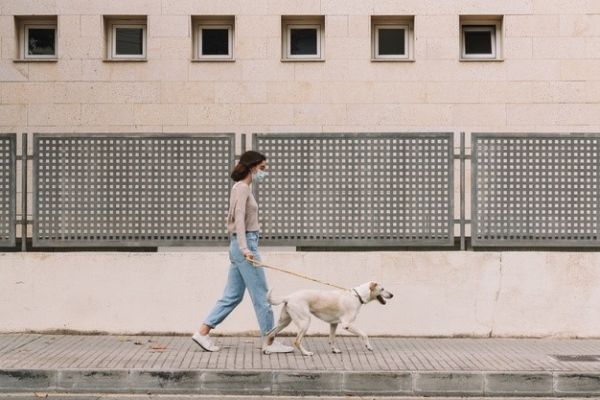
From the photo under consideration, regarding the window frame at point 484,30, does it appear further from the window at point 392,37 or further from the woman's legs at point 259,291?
the woman's legs at point 259,291


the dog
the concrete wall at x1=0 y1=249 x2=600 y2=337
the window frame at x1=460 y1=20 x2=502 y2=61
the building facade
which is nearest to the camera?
the dog

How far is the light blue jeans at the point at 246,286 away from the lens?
9578 mm

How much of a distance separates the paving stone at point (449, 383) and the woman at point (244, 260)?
1.68 m

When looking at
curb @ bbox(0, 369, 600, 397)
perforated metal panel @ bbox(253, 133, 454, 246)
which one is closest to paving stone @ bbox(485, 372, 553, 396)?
curb @ bbox(0, 369, 600, 397)

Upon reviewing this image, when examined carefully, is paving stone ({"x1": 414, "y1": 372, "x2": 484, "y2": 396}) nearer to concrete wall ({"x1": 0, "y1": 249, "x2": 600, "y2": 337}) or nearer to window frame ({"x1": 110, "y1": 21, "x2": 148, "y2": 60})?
concrete wall ({"x1": 0, "y1": 249, "x2": 600, "y2": 337})

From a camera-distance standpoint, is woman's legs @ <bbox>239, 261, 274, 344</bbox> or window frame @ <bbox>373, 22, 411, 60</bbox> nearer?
woman's legs @ <bbox>239, 261, 274, 344</bbox>

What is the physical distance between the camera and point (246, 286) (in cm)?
972

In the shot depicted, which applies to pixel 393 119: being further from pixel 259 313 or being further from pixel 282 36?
pixel 259 313

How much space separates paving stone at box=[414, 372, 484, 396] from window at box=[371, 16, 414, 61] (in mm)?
8281

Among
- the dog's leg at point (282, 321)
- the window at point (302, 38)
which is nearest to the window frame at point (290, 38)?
the window at point (302, 38)

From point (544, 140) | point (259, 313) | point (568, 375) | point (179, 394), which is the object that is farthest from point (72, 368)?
point (544, 140)

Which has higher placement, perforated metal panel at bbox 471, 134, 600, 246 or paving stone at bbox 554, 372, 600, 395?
perforated metal panel at bbox 471, 134, 600, 246

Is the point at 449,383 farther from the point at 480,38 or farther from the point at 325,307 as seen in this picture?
the point at 480,38

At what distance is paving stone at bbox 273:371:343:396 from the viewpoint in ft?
27.7
